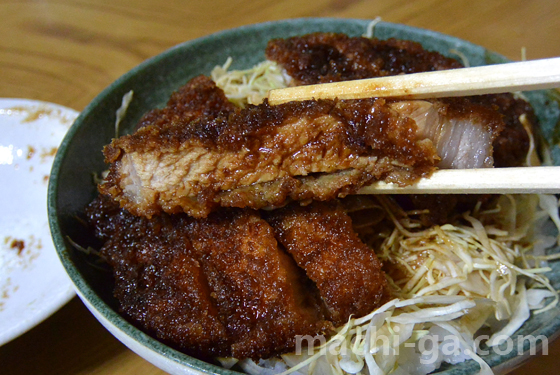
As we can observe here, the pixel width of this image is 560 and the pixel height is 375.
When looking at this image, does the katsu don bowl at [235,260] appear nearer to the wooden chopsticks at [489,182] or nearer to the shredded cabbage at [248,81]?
the wooden chopsticks at [489,182]

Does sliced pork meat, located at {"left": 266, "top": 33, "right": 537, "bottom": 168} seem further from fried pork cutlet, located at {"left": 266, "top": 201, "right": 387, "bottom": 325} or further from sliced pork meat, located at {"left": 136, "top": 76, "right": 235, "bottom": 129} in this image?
fried pork cutlet, located at {"left": 266, "top": 201, "right": 387, "bottom": 325}

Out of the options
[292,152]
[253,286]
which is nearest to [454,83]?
[292,152]

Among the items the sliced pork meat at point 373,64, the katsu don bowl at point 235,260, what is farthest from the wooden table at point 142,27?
the katsu don bowl at point 235,260

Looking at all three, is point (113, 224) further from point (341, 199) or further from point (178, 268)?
point (341, 199)

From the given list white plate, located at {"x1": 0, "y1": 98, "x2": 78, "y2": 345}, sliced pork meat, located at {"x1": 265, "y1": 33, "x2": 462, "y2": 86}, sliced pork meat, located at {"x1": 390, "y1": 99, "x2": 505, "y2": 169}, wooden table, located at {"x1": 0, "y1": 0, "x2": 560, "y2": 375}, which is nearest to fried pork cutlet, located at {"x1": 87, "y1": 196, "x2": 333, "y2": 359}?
white plate, located at {"x1": 0, "y1": 98, "x2": 78, "y2": 345}

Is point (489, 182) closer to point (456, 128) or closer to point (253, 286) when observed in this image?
point (456, 128)

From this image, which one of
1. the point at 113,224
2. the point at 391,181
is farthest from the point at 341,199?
the point at 113,224

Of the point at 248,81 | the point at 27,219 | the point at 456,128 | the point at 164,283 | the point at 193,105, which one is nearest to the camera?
the point at 456,128
